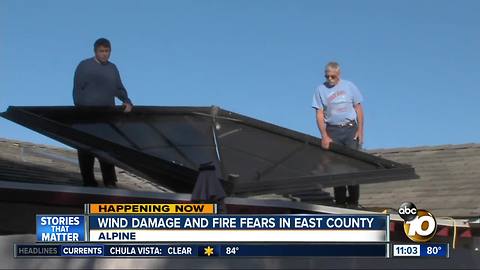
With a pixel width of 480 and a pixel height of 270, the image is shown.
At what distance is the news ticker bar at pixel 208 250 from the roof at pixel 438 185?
375 centimetres

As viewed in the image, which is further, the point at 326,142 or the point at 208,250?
the point at 326,142

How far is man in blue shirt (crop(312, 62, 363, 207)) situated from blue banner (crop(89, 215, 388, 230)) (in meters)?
1.81

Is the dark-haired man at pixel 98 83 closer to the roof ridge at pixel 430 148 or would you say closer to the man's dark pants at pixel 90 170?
the man's dark pants at pixel 90 170

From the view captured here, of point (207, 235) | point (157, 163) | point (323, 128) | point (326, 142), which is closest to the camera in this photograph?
point (207, 235)

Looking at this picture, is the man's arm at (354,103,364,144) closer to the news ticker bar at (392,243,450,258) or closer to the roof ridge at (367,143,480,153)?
the news ticker bar at (392,243,450,258)

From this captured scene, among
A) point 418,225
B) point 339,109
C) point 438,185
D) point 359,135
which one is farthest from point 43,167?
point 418,225

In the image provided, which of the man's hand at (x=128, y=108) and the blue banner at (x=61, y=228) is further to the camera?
the man's hand at (x=128, y=108)

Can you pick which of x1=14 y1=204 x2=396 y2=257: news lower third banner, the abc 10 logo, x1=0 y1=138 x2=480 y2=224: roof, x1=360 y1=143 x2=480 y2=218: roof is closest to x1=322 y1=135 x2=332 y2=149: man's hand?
the abc 10 logo

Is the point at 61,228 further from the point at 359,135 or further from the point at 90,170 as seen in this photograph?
the point at 359,135

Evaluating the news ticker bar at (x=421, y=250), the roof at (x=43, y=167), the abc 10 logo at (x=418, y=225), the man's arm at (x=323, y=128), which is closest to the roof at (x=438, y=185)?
the man's arm at (x=323, y=128)

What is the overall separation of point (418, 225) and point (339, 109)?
1.92 meters

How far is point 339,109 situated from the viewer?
837cm

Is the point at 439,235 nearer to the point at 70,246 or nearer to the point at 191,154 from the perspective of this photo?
the point at 191,154

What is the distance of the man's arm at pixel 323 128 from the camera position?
795 centimetres
